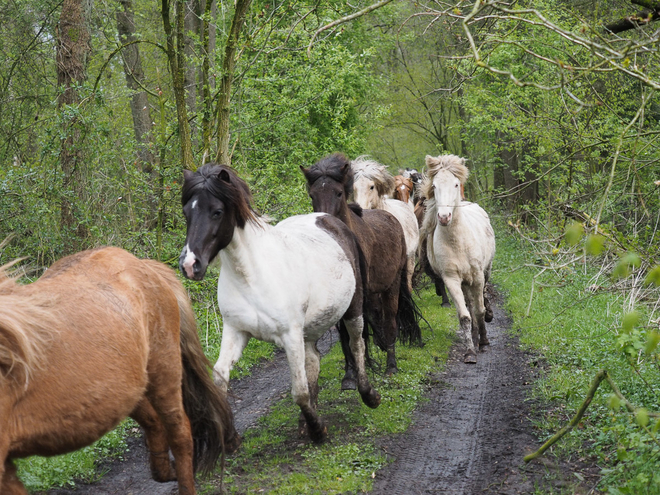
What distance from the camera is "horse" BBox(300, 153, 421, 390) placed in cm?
741

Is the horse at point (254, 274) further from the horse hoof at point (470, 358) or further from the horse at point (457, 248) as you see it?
the horse at point (457, 248)

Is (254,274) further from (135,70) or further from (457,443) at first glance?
(135,70)

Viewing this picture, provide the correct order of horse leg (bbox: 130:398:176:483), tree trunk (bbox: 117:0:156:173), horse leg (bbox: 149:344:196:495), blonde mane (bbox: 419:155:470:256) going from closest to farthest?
horse leg (bbox: 149:344:196:495) < horse leg (bbox: 130:398:176:483) < blonde mane (bbox: 419:155:470:256) < tree trunk (bbox: 117:0:156:173)

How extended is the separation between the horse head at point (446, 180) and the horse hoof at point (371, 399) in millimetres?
3039

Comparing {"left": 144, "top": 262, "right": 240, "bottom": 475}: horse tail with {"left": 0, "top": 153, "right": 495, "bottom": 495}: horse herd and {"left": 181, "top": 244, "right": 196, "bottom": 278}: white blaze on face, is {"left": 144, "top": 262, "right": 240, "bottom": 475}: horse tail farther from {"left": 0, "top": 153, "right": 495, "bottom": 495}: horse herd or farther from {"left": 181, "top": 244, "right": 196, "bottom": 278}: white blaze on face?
{"left": 181, "top": 244, "right": 196, "bottom": 278}: white blaze on face

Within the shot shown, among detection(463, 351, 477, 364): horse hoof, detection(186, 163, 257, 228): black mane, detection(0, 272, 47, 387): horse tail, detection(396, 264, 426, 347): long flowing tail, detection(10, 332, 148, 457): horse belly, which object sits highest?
detection(186, 163, 257, 228): black mane

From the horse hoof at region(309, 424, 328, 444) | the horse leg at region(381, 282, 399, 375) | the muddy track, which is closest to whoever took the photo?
the muddy track

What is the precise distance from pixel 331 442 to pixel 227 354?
1208 millimetres

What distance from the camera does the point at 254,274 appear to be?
4918 millimetres

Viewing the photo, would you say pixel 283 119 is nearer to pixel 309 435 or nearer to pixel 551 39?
pixel 551 39

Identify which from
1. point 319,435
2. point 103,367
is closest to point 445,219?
point 319,435

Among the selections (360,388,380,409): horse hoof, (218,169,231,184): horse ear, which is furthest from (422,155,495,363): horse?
(218,169,231,184): horse ear

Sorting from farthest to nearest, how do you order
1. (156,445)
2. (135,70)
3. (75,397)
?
(135,70)
(156,445)
(75,397)

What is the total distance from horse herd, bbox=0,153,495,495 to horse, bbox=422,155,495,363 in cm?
3
